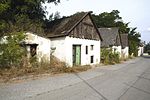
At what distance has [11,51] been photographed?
16625 mm

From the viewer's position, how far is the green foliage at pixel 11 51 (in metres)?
16.6

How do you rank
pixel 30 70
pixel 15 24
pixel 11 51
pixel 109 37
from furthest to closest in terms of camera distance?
pixel 109 37 < pixel 15 24 < pixel 30 70 < pixel 11 51

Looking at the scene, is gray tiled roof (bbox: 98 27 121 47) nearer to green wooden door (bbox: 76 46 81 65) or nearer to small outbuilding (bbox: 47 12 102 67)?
small outbuilding (bbox: 47 12 102 67)

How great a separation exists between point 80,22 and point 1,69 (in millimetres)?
11482

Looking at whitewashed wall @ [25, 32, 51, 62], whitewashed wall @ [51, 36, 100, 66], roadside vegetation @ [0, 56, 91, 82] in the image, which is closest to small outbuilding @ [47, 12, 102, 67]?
whitewashed wall @ [51, 36, 100, 66]

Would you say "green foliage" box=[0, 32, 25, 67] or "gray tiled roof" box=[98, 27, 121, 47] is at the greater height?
"gray tiled roof" box=[98, 27, 121, 47]

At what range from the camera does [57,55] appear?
79.3ft

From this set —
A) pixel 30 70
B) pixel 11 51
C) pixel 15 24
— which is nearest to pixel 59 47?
pixel 15 24

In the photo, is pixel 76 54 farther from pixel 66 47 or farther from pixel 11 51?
pixel 11 51

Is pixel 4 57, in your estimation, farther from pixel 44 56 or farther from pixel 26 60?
pixel 44 56

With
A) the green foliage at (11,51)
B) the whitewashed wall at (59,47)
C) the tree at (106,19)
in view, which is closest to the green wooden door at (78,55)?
the whitewashed wall at (59,47)

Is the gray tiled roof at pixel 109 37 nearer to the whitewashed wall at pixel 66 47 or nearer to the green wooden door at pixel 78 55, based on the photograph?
the whitewashed wall at pixel 66 47

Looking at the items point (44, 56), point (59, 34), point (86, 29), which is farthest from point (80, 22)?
point (44, 56)

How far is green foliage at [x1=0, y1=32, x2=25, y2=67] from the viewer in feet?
54.6
